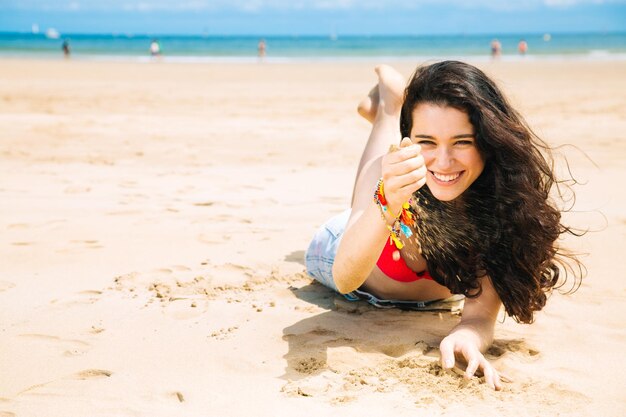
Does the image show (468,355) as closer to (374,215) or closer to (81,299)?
(374,215)

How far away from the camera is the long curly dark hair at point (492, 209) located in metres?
2.54

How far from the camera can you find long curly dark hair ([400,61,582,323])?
2.54 m

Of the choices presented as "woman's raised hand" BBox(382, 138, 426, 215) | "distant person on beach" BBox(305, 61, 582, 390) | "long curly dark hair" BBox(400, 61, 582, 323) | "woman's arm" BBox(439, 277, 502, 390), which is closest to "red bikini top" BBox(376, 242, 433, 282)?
"distant person on beach" BBox(305, 61, 582, 390)

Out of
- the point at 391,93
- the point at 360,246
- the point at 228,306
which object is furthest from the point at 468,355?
the point at 391,93

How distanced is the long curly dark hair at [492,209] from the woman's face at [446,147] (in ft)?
0.11

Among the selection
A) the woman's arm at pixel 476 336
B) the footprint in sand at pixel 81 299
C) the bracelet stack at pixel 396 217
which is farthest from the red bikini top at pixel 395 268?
the footprint in sand at pixel 81 299

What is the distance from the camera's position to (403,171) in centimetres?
219

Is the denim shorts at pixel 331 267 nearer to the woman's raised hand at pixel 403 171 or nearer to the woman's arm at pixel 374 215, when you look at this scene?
the woman's arm at pixel 374 215

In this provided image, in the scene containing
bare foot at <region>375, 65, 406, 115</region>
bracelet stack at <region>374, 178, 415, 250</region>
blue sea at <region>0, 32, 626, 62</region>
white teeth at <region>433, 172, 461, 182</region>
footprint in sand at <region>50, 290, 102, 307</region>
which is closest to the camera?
bracelet stack at <region>374, 178, 415, 250</region>

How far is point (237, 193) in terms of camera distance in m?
5.66

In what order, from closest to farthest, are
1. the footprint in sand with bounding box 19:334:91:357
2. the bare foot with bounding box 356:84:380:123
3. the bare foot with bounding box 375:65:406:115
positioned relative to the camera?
the footprint in sand with bounding box 19:334:91:357 → the bare foot with bounding box 375:65:406:115 → the bare foot with bounding box 356:84:380:123

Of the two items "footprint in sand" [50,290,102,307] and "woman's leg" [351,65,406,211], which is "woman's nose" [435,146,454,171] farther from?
"footprint in sand" [50,290,102,307]

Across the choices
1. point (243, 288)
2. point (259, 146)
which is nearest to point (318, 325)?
point (243, 288)

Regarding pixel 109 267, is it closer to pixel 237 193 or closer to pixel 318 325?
pixel 318 325
